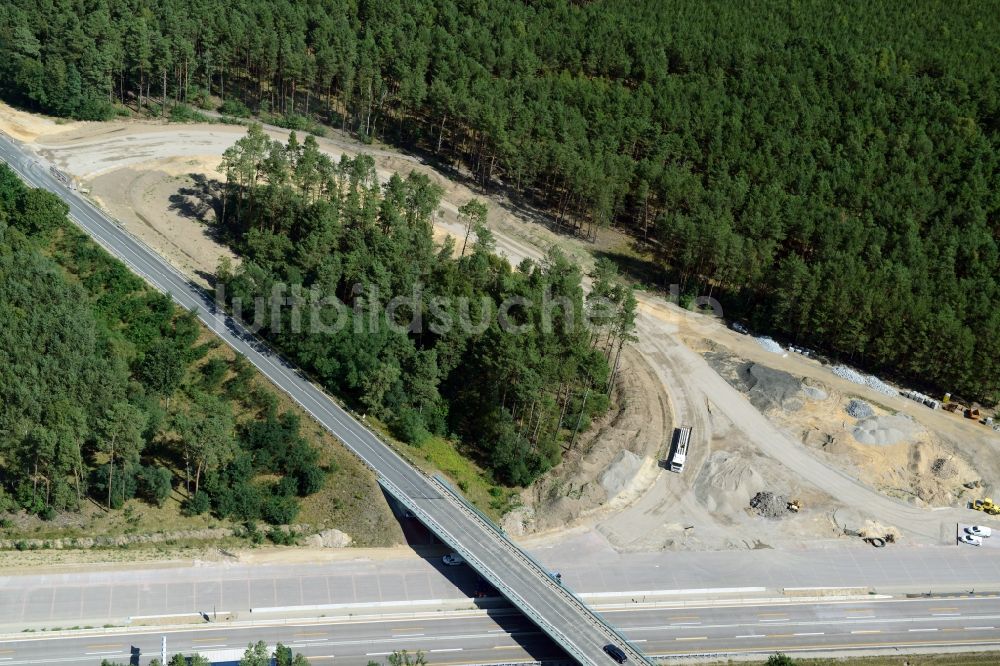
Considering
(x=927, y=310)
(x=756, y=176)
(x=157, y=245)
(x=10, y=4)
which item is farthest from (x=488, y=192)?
(x=10, y=4)

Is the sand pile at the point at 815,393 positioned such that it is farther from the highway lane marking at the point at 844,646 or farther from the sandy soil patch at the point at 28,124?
the sandy soil patch at the point at 28,124

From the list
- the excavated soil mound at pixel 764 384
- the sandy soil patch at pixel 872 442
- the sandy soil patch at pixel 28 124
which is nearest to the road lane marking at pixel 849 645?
the sandy soil patch at pixel 872 442

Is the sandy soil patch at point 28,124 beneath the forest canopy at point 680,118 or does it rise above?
beneath

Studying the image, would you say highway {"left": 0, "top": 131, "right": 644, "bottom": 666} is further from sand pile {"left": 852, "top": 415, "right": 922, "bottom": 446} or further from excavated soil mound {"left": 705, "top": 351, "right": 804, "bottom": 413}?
sand pile {"left": 852, "top": 415, "right": 922, "bottom": 446}

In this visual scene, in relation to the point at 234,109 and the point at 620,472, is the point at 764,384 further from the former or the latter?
the point at 234,109

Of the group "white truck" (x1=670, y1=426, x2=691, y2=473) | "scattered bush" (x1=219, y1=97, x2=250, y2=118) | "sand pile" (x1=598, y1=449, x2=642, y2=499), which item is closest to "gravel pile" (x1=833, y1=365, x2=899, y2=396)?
"white truck" (x1=670, y1=426, x2=691, y2=473)

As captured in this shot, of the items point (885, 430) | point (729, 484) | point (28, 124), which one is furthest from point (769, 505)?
point (28, 124)
